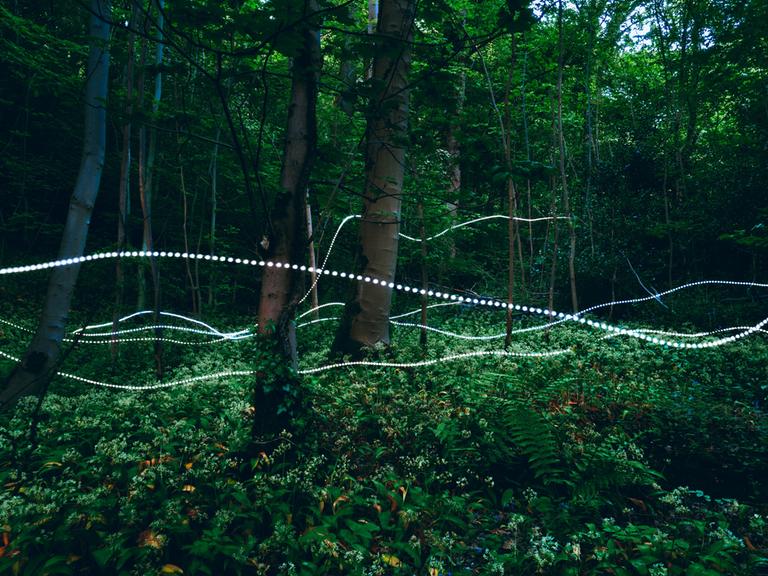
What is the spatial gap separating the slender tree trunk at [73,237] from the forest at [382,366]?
0.12 feet

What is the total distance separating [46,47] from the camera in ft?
36.8

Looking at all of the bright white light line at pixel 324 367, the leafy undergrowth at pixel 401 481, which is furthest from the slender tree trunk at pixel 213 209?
the leafy undergrowth at pixel 401 481

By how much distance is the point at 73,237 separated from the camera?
662cm

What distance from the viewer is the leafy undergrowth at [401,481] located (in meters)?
2.96

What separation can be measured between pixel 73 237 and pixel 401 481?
5.93 m

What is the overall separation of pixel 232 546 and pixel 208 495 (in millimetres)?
753

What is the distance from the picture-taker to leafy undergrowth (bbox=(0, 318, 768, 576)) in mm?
2955

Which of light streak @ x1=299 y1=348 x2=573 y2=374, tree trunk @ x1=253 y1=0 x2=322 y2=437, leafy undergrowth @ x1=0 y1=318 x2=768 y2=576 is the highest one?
tree trunk @ x1=253 y1=0 x2=322 y2=437

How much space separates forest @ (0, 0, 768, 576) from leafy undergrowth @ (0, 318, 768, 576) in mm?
28

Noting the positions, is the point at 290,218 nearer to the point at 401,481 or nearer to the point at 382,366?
the point at 401,481

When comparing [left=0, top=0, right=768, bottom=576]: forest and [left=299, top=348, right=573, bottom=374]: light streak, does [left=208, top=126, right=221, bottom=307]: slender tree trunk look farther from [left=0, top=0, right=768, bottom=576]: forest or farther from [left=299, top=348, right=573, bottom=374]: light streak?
[left=299, top=348, right=573, bottom=374]: light streak

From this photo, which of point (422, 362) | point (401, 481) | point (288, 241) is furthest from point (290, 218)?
point (422, 362)

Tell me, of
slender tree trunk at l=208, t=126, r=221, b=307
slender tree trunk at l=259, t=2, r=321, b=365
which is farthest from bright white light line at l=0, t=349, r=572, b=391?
slender tree trunk at l=208, t=126, r=221, b=307

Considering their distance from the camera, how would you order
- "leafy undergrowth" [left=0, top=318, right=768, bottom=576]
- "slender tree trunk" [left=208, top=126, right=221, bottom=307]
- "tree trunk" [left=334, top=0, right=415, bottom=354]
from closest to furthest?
1. "leafy undergrowth" [left=0, top=318, right=768, bottom=576]
2. "tree trunk" [left=334, top=0, right=415, bottom=354]
3. "slender tree trunk" [left=208, top=126, right=221, bottom=307]
